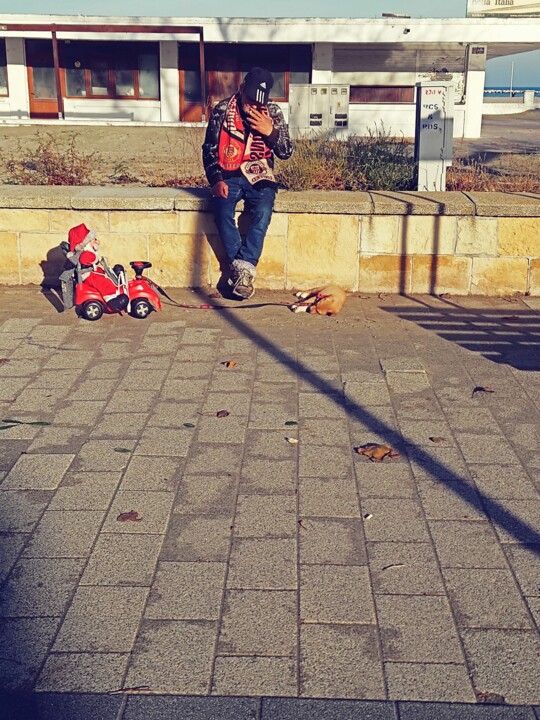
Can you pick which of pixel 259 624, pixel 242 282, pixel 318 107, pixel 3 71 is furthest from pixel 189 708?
pixel 3 71

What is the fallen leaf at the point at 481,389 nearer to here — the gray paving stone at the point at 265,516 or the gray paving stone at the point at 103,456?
the gray paving stone at the point at 265,516

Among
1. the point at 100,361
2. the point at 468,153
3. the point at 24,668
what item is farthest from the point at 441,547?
the point at 468,153

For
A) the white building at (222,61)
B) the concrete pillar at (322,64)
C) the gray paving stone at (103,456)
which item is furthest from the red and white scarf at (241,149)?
the concrete pillar at (322,64)

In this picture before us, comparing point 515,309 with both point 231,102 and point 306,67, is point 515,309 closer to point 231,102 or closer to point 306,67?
point 231,102

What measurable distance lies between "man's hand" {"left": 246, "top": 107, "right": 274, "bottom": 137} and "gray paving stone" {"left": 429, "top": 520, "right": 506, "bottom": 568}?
457 cm

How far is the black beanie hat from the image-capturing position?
760 cm

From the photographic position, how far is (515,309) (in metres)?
7.73

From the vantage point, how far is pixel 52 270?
8188 mm

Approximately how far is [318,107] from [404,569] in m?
21.9

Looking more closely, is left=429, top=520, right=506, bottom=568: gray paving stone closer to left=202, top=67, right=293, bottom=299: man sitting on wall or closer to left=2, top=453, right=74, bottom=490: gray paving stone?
left=2, top=453, right=74, bottom=490: gray paving stone

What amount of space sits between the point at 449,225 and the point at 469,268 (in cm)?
43

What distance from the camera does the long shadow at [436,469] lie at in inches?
158

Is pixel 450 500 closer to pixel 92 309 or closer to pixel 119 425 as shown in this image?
pixel 119 425

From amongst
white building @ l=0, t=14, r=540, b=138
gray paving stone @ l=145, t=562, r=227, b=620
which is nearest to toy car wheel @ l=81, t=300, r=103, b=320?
gray paving stone @ l=145, t=562, r=227, b=620
